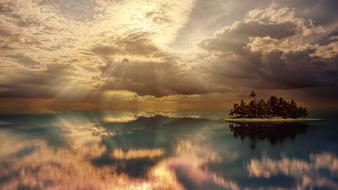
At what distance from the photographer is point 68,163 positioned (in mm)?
77125

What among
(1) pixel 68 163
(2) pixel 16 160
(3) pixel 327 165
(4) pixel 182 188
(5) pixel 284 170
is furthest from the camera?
(2) pixel 16 160

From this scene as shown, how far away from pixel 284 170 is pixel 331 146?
47228mm

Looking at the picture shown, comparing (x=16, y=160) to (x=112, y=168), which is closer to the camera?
(x=112, y=168)

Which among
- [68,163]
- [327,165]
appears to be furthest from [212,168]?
[68,163]

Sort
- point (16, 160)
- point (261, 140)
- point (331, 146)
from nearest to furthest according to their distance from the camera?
point (16, 160) → point (331, 146) → point (261, 140)

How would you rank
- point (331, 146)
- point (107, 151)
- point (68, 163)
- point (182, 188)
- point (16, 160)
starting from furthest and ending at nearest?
point (331, 146), point (107, 151), point (16, 160), point (68, 163), point (182, 188)

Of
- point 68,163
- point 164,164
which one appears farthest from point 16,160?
point 164,164

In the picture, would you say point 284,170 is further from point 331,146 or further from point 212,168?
point 331,146

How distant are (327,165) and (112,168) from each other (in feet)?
175

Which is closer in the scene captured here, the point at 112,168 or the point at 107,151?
the point at 112,168

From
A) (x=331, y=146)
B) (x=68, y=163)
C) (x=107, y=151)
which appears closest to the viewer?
(x=68, y=163)

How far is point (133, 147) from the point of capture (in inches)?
4099

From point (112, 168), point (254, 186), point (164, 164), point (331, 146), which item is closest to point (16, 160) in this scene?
point (112, 168)

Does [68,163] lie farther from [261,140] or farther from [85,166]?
[261,140]
